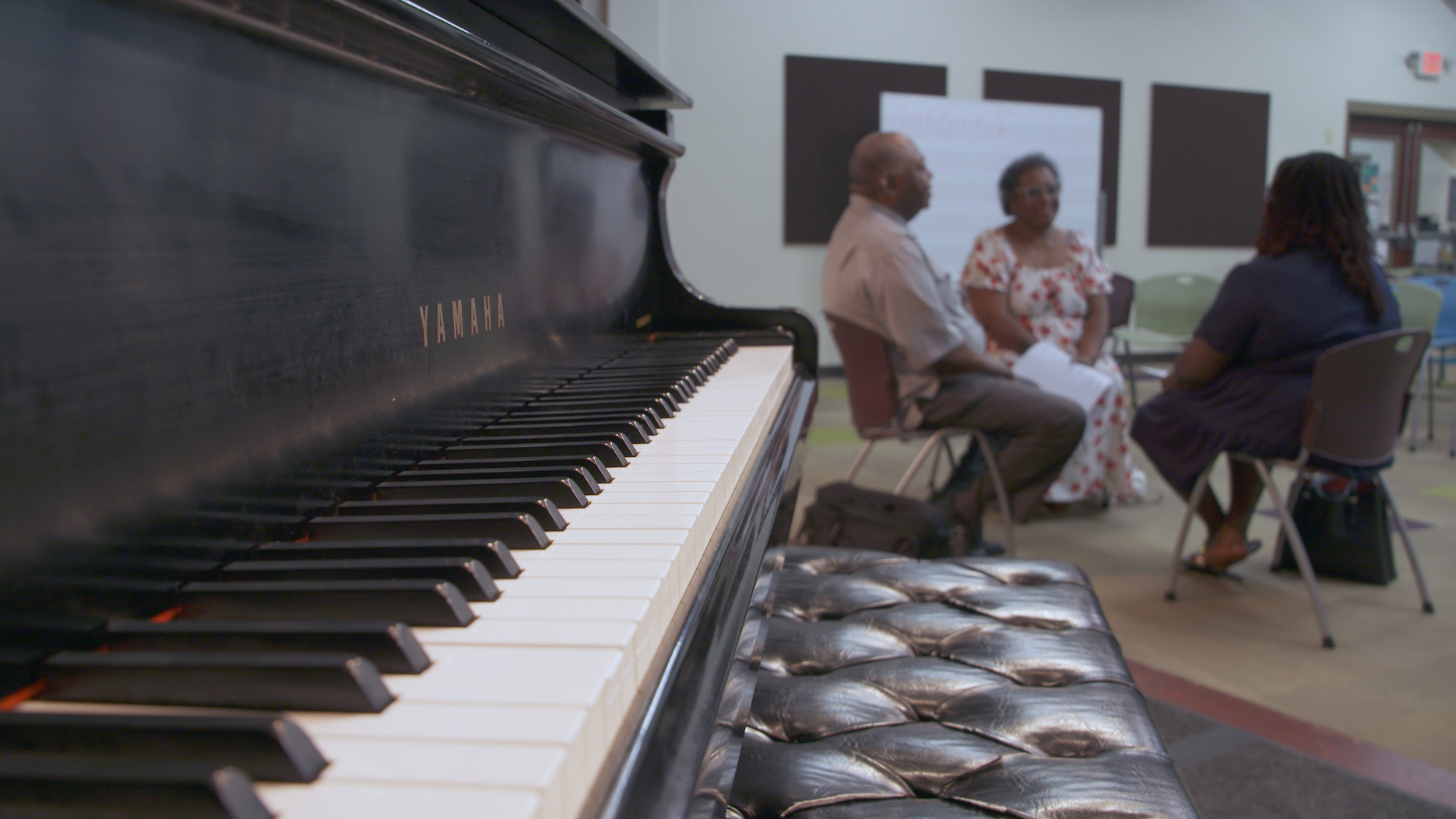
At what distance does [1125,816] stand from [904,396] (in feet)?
7.33

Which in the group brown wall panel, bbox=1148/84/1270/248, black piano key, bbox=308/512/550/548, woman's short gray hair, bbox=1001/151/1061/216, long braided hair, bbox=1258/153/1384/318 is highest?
brown wall panel, bbox=1148/84/1270/248

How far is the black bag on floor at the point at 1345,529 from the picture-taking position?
275cm

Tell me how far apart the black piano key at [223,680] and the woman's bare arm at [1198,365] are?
2712mm

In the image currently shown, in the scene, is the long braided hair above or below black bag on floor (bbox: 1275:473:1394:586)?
above

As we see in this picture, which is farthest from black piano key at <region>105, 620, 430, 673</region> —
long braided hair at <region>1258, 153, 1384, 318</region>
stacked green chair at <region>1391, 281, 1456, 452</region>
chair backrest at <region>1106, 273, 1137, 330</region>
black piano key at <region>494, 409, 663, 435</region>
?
chair backrest at <region>1106, 273, 1137, 330</region>

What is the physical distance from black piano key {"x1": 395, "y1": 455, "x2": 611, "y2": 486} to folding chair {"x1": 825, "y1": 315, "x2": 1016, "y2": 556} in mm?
2185

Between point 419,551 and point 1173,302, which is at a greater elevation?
point 1173,302

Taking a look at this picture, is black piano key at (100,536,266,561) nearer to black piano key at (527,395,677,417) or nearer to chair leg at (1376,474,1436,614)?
black piano key at (527,395,677,417)

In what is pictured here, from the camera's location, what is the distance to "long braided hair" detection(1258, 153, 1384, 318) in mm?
2520

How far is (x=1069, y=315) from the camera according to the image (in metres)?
3.75

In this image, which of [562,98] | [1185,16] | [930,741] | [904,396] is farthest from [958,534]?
[1185,16]

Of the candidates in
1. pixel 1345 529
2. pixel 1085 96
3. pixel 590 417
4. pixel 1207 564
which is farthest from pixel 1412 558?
pixel 1085 96

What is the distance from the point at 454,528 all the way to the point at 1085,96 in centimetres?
730

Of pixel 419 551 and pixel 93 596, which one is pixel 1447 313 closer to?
pixel 419 551
